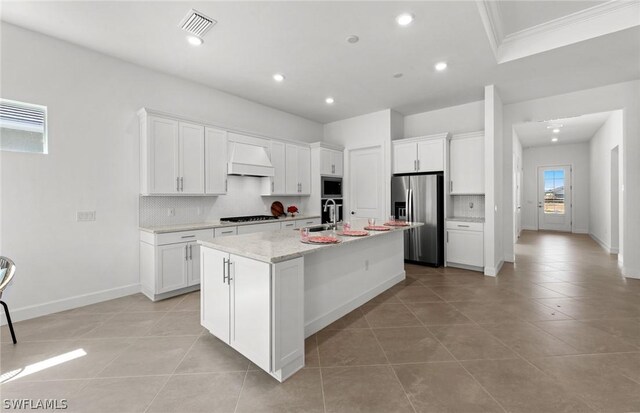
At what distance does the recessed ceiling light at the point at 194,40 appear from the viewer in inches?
118

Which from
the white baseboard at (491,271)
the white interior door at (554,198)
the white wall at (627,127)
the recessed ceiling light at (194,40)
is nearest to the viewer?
the recessed ceiling light at (194,40)

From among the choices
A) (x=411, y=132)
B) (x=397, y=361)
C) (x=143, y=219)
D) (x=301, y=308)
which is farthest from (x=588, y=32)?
(x=143, y=219)

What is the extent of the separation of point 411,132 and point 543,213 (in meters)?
7.39

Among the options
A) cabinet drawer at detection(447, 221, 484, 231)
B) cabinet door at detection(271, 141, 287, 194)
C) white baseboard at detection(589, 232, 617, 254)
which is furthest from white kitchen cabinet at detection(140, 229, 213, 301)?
white baseboard at detection(589, 232, 617, 254)

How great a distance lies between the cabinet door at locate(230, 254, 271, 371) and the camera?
1.84 m

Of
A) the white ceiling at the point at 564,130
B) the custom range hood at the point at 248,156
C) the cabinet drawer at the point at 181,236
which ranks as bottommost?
the cabinet drawer at the point at 181,236

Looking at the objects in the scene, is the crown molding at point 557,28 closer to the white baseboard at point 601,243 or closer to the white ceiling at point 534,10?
the white ceiling at point 534,10

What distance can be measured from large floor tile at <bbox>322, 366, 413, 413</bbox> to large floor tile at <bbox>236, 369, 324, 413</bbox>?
7 cm

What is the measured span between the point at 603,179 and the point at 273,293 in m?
8.81

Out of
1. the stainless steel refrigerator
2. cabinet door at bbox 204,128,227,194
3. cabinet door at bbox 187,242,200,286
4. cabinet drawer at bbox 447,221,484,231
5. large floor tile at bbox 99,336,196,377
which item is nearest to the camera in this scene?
large floor tile at bbox 99,336,196,377

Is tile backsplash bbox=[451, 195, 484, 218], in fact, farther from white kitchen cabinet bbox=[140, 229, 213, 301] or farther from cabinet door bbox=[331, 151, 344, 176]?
white kitchen cabinet bbox=[140, 229, 213, 301]

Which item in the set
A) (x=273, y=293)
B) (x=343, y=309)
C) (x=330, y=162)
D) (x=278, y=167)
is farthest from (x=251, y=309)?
(x=330, y=162)

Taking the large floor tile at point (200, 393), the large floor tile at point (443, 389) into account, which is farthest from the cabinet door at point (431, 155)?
the large floor tile at point (200, 393)

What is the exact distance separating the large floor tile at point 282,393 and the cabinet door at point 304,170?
12.8 ft
